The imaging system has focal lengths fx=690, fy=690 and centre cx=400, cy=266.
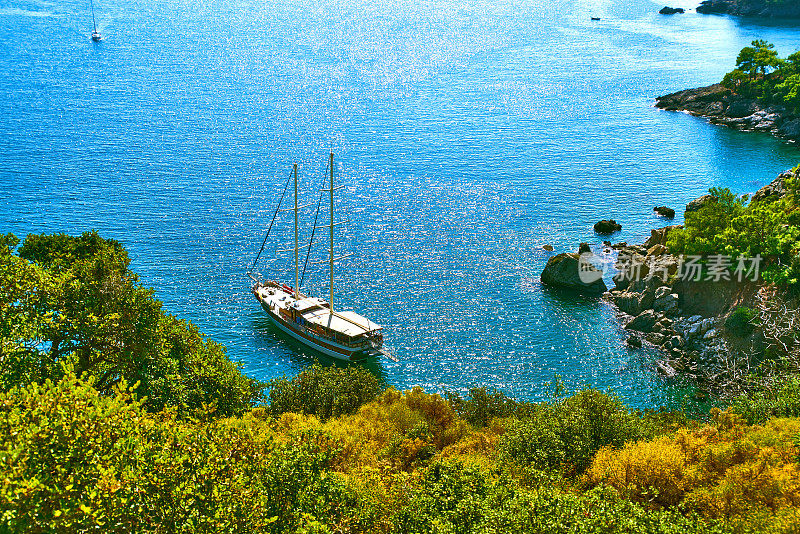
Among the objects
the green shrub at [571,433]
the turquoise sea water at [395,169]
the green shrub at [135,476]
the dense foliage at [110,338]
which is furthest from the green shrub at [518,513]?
the turquoise sea water at [395,169]

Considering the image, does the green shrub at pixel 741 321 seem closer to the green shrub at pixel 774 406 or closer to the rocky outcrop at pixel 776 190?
the green shrub at pixel 774 406

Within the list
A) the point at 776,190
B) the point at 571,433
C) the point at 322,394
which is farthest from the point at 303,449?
the point at 776,190

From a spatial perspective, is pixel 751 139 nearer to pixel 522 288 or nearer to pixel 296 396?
pixel 522 288

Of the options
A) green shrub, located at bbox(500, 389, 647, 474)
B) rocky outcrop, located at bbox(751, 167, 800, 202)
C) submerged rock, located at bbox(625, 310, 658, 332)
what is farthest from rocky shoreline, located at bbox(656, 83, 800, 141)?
green shrub, located at bbox(500, 389, 647, 474)

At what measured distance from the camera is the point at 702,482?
3634cm

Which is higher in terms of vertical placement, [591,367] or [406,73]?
[406,73]

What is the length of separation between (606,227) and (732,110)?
236ft

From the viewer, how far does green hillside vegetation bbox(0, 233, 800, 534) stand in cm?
2625

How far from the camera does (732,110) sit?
14900 centimetres

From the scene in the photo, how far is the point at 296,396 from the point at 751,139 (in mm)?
120480

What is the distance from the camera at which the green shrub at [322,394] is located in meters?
52.6

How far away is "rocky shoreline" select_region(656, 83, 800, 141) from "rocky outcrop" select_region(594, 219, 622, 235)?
6227cm

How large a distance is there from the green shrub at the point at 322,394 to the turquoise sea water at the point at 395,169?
591 inches

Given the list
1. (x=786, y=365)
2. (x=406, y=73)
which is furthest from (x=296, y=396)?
(x=406, y=73)
